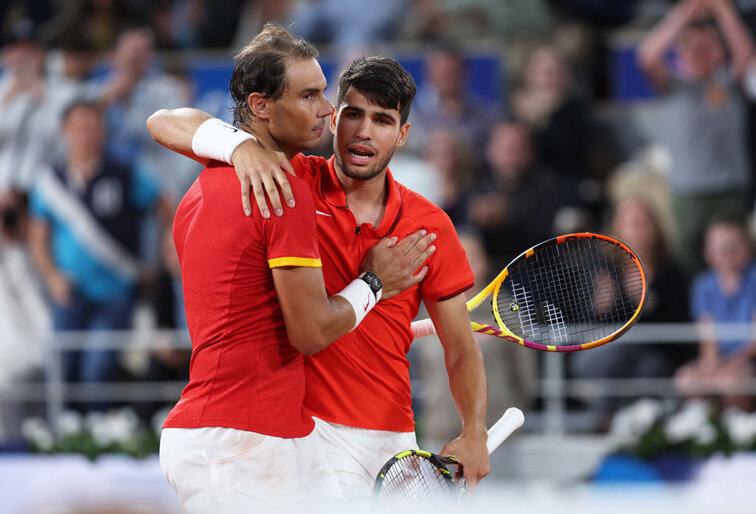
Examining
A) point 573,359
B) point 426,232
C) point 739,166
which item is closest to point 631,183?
point 739,166

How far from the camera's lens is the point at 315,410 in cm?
300

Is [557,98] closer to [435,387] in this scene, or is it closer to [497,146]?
[497,146]

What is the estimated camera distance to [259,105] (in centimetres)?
274

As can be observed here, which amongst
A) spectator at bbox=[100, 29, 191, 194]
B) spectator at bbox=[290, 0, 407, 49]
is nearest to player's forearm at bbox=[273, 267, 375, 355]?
spectator at bbox=[290, 0, 407, 49]

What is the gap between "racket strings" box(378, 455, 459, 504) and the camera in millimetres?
2834

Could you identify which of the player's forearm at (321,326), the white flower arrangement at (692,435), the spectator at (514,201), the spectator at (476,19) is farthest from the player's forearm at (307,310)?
the spectator at (476,19)

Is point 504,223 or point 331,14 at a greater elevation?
point 331,14

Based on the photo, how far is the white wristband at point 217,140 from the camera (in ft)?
8.73

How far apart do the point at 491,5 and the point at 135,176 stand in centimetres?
333

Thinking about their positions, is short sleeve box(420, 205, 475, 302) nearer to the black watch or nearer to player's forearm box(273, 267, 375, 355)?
the black watch

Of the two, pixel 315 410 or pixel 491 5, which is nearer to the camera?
pixel 315 410

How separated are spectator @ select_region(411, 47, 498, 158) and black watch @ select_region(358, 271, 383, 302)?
16.4 feet

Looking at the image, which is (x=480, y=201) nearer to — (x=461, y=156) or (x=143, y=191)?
(x=461, y=156)

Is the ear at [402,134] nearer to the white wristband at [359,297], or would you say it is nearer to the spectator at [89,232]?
the white wristband at [359,297]
